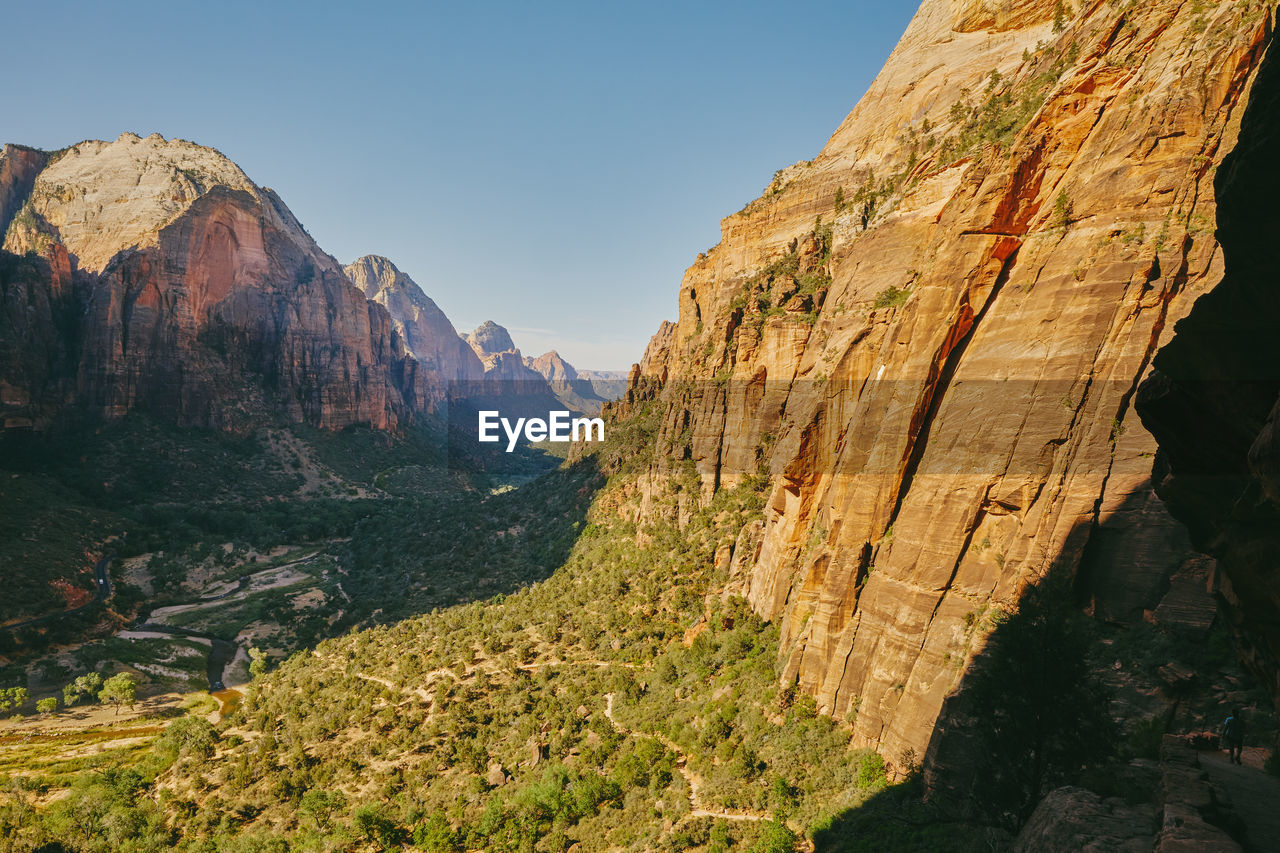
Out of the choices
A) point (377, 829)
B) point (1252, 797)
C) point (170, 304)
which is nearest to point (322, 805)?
point (377, 829)

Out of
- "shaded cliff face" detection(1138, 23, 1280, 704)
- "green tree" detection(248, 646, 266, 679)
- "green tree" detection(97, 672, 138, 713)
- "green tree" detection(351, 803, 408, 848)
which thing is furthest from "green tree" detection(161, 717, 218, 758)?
"shaded cliff face" detection(1138, 23, 1280, 704)

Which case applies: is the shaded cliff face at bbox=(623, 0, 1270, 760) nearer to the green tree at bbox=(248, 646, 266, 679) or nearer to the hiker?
the hiker

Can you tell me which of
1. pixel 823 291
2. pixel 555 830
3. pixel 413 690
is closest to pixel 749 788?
pixel 555 830

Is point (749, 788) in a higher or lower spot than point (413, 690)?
higher

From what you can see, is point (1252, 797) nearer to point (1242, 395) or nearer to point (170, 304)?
point (1242, 395)

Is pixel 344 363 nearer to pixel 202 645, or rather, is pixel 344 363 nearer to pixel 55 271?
pixel 55 271
